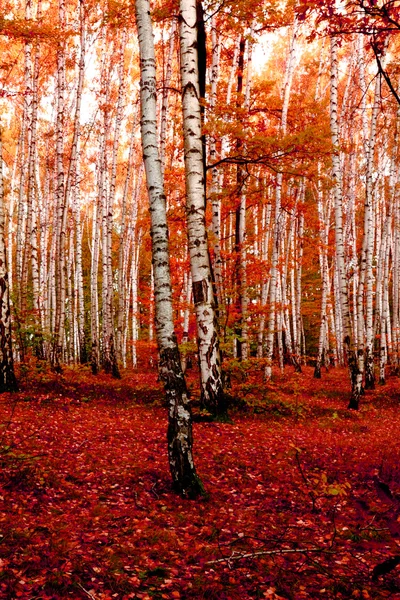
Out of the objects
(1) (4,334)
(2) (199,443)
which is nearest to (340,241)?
(2) (199,443)

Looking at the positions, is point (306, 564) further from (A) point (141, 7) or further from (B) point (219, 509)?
(A) point (141, 7)

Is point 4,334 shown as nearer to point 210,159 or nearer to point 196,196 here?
point 196,196

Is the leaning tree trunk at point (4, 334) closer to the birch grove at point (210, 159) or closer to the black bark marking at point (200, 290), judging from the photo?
the birch grove at point (210, 159)

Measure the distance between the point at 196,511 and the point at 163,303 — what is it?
2144 millimetres

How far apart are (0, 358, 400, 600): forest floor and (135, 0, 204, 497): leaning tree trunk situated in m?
0.43

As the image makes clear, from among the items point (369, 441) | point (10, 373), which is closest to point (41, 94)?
point (10, 373)

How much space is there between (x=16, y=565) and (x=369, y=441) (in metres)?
6.27

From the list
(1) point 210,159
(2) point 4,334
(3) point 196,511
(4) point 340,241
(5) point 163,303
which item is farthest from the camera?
(4) point 340,241

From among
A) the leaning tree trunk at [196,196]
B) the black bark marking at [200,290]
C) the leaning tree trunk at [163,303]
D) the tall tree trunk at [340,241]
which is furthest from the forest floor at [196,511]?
the tall tree trunk at [340,241]

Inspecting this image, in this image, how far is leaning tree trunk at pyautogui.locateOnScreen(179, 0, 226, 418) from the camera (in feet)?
21.8

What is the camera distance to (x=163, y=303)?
4.58 m

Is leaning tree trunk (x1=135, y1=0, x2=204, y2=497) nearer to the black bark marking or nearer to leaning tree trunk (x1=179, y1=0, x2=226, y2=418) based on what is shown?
leaning tree trunk (x1=179, y1=0, x2=226, y2=418)

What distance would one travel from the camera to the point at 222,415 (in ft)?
25.3

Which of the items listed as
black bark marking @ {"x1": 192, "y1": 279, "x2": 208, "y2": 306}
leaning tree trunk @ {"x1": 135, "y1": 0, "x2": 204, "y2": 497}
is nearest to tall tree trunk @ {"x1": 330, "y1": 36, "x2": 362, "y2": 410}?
black bark marking @ {"x1": 192, "y1": 279, "x2": 208, "y2": 306}
